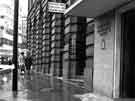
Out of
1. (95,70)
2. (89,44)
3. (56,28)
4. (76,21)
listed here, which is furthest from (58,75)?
(95,70)

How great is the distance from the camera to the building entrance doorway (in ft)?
40.7

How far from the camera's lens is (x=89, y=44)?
18.1m

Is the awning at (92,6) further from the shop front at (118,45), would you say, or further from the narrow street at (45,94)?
the narrow street at (45,94)

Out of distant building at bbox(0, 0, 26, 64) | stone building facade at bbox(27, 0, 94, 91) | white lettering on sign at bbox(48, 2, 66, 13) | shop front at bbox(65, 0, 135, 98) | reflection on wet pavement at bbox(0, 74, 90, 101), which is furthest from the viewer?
distant building at bbox(0, 0, 26, 64)

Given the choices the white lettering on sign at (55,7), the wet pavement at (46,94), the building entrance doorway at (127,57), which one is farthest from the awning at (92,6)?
the wet pavement at (46,94)

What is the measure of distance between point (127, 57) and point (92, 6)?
310 cm

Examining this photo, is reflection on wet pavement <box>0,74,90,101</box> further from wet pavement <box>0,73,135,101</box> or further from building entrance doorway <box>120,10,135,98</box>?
building entrance doorway <box>120,10,135,98</box>

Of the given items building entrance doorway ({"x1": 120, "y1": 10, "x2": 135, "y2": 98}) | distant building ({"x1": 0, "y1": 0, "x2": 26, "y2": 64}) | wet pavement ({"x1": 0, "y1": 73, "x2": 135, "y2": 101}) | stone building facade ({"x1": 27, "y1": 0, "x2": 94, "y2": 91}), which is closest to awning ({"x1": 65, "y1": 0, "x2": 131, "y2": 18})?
building entrance doorway ({"x1": 120, "y1": 10, "x2": 135, "y2": 98})

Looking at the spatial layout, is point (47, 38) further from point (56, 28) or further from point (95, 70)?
point (95, 70)

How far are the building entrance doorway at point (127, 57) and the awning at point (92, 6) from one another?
95cm

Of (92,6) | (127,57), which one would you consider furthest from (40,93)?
(92,6)

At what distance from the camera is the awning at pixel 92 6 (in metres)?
11.9

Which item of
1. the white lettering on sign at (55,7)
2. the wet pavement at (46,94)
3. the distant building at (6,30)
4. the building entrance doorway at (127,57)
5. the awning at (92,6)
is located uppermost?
the distant building at (6,30)

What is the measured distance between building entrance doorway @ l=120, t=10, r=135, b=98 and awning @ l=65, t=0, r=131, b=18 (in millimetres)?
949
